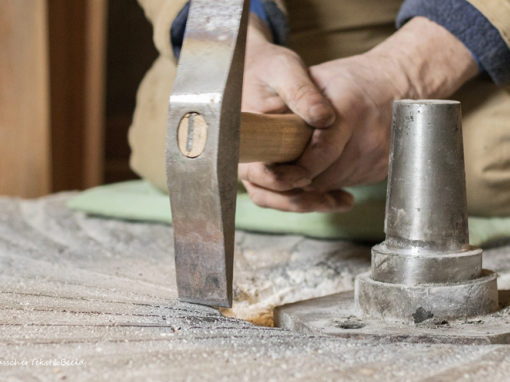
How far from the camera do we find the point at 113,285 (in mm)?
862

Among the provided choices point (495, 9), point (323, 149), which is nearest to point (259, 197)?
point (323, 149)

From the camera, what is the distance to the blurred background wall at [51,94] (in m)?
1.94

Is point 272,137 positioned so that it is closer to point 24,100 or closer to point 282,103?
point 282,103

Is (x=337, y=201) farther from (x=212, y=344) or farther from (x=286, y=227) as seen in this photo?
(x=212, y=344)

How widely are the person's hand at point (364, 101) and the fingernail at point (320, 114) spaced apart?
21mm

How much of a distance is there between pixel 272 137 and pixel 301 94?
10 centimetres

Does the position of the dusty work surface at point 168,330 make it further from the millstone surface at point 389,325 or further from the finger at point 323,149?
the finger at point 323,149

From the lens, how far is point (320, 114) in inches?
33.3

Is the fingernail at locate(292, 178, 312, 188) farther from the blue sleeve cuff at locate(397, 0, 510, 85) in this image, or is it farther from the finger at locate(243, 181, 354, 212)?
the blue sleeve cuff at locate(397, 0, 510, 85)

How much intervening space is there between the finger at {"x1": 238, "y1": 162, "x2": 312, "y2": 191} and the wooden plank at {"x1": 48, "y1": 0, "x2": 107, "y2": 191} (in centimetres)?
127

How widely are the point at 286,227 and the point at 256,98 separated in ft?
1.16

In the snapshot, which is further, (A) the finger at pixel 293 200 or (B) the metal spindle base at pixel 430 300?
(A) the finger at pixel 293 200

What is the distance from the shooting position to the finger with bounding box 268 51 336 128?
2.78 feet

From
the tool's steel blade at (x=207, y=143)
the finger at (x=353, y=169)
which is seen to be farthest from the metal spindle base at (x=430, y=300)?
the finger at (x=353, y=169)
